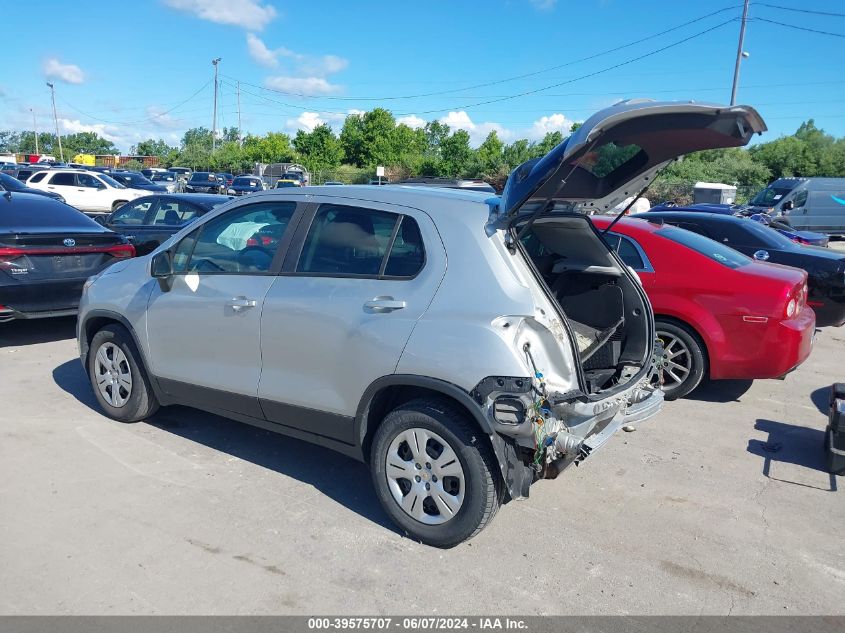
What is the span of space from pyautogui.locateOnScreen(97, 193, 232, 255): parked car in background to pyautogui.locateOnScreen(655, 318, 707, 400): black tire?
6659 mm

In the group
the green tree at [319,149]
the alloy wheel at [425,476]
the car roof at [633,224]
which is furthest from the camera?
the green tree at [319,149]

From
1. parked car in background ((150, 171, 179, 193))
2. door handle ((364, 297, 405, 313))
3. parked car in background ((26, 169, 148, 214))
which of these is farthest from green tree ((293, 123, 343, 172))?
door handle ((364, 297, 405, 313))

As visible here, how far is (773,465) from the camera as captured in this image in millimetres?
4871

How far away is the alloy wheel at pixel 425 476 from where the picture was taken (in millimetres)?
3523

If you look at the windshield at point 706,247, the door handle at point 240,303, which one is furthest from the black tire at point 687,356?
the door handle at point 240,303

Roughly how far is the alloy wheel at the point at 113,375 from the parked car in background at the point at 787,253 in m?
5.25

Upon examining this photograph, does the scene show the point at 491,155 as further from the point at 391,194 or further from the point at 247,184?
the point at 391,194

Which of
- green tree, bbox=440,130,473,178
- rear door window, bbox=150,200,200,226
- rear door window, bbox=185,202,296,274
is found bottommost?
rear door window, bbox=150,200,200,226

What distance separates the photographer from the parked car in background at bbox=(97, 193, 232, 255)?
991 centimetres

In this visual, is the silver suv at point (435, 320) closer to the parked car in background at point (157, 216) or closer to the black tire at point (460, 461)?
the black tire at point (460, 461)

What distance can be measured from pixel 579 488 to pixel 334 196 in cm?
243

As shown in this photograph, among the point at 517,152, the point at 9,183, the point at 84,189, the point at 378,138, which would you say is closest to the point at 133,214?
the point at 9,183

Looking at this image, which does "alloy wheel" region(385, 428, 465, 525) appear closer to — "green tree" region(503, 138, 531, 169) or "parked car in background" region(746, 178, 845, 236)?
"parked car in background" region(746, 178, 845, 236)

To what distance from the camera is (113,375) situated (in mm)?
5246
